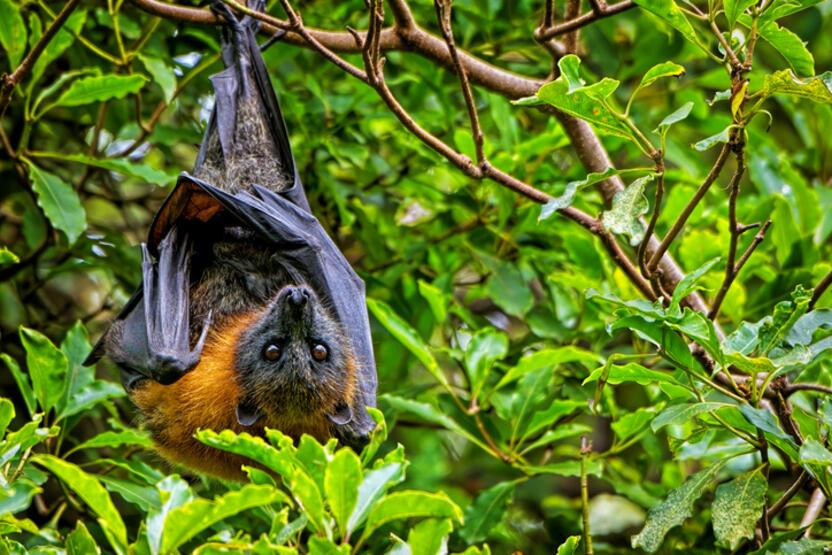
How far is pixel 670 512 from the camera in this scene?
4.44m

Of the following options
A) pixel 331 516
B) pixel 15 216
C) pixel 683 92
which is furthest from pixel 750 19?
pixel 15 216

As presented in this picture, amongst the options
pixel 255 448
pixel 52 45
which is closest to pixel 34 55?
pixel 52 45

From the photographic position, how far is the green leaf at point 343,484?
10.8ft

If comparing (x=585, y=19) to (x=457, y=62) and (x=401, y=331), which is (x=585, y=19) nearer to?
(x=457, y=62)

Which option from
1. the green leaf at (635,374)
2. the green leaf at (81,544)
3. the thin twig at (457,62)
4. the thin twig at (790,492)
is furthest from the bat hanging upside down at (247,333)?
the thin twig at (790,492)

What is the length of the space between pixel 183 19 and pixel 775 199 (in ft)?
11.6

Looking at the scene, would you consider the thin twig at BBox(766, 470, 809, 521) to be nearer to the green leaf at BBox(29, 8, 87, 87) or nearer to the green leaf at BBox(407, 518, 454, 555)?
the green leaf at BBox(407, 518, 454, 555)

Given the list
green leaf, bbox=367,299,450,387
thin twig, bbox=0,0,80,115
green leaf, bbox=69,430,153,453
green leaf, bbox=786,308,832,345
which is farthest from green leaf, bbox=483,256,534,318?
thin twig, bbox=0,0,80,115

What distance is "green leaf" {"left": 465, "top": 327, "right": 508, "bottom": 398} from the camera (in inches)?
227

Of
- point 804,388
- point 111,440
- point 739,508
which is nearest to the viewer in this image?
point 739,508

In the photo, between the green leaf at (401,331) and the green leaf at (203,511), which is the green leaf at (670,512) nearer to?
the green leaf at (401,331)

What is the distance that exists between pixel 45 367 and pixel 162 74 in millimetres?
1800

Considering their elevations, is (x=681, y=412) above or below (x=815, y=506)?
above

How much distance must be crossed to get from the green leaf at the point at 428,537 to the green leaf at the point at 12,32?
3564 millimetres
